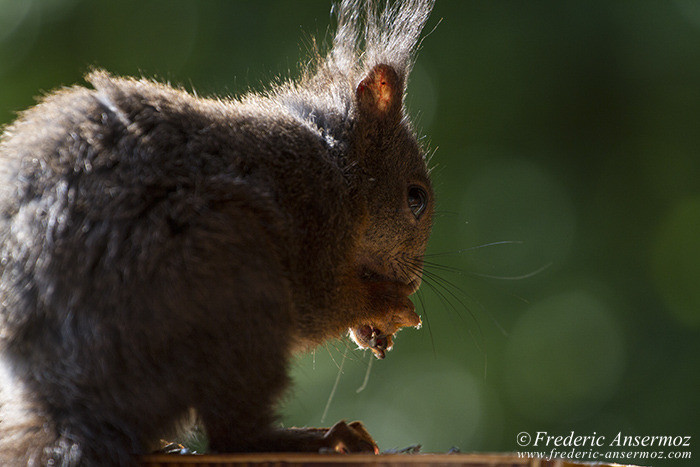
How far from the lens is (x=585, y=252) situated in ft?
13.1

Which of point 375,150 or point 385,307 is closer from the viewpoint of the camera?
point 385,307

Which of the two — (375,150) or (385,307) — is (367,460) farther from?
(375,150)

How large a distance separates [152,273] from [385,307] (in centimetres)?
72

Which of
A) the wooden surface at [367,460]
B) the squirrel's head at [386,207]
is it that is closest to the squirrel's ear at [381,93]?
the squirrel's head at [386,207]

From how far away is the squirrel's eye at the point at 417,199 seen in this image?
2.09 metres

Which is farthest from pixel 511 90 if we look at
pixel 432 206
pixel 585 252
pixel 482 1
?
pixel 432 206

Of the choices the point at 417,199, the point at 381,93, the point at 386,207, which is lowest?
the point at 386,207

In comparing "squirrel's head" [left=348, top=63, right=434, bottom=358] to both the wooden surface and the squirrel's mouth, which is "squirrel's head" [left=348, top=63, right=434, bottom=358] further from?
the wooden surface

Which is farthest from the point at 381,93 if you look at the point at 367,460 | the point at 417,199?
the point at 367,460

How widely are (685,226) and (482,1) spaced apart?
1.61 m

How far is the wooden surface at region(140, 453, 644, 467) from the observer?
1196 mm

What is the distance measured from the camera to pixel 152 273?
1343mm

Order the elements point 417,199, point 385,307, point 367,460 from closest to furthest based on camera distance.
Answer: point 367,460 → point 385,307 → point 417,199

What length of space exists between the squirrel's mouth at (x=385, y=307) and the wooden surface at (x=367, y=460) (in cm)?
65
